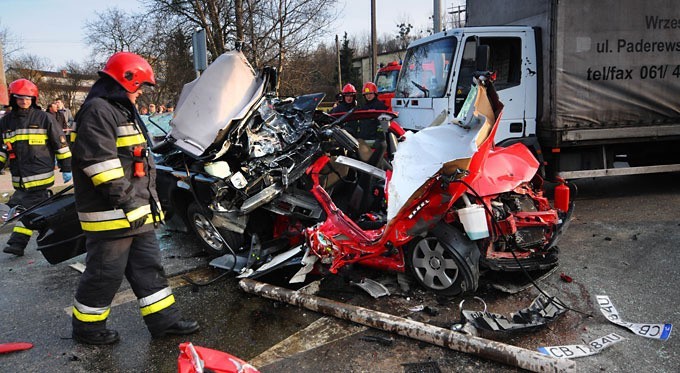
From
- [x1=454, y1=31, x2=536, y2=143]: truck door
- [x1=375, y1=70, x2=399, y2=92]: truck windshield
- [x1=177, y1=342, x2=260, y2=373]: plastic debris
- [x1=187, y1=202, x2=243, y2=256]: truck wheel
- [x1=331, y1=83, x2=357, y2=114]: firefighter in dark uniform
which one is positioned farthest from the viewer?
[x1=375, y1=70, x2=399, y2=92]: truck windshield

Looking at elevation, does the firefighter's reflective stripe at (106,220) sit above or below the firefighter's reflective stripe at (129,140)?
below

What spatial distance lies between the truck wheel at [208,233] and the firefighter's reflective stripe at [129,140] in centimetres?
154

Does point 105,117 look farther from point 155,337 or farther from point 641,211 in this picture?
point 641,211

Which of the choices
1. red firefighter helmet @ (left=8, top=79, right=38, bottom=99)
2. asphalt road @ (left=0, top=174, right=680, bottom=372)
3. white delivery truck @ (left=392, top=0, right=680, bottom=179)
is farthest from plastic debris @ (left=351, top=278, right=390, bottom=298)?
red firefighter helmet @ (left=8, top=79, right=38, bottom=99)

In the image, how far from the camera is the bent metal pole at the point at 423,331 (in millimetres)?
2707

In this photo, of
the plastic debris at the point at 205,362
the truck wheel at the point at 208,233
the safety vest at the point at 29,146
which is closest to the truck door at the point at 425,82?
the truck wheel at the point at 208,233

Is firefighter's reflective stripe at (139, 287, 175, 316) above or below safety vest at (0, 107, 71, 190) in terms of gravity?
below

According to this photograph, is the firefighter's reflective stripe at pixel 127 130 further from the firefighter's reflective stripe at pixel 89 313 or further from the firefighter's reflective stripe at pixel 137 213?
the firefighter's reflective stripe at pixel 89 313

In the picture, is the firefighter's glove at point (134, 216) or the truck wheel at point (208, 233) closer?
the firefighter's glove at point (134, 216)

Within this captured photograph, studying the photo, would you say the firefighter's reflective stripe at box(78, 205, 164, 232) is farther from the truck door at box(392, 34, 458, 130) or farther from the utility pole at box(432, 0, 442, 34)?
the utility pole at box(432, 0, 442, 34)

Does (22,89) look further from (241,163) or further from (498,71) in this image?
(498,71)

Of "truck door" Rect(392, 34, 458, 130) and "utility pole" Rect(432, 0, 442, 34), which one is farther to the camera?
"utility pole" Rect(432, 0, 442, 34)

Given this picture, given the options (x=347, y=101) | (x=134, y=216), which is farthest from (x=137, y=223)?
(x=347, y=101)

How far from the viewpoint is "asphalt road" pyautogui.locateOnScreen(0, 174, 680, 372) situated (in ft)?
A: 9.93
